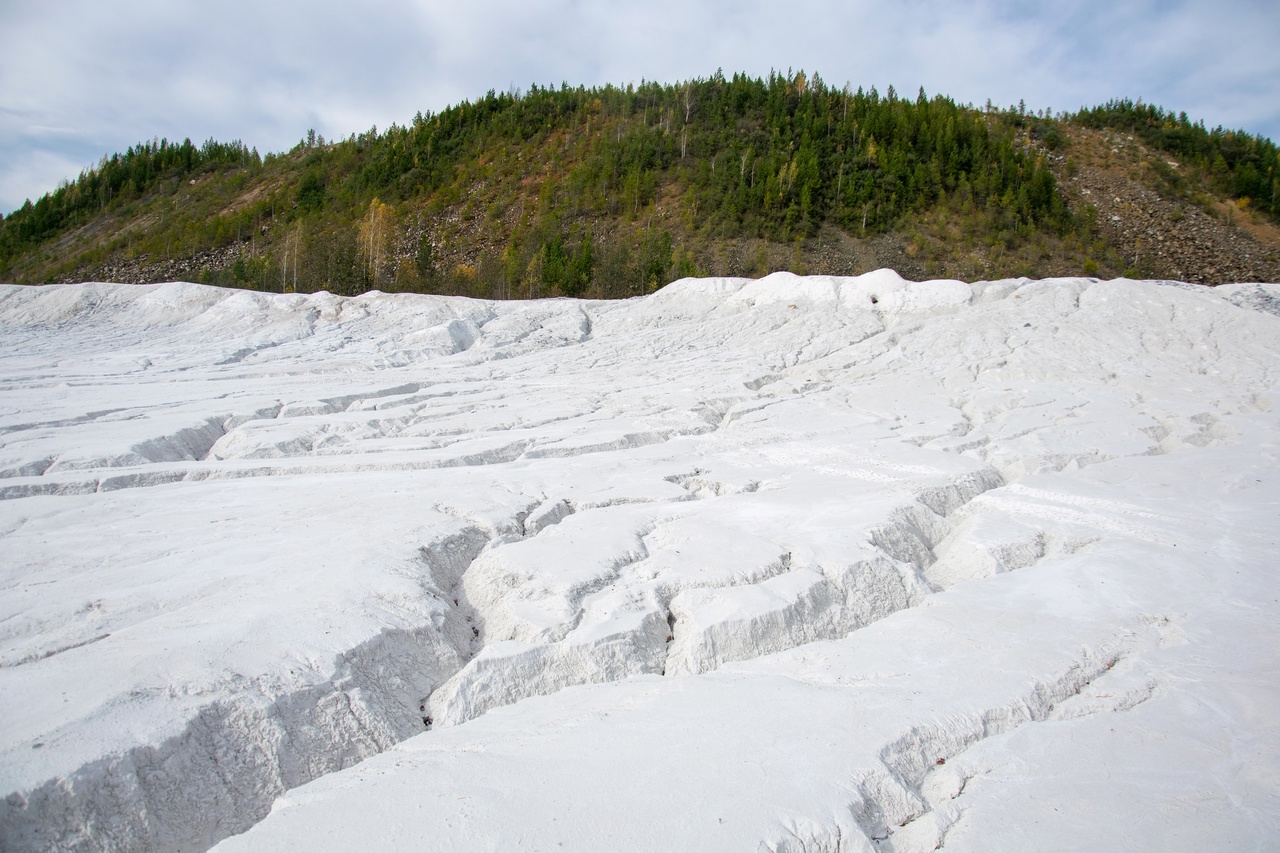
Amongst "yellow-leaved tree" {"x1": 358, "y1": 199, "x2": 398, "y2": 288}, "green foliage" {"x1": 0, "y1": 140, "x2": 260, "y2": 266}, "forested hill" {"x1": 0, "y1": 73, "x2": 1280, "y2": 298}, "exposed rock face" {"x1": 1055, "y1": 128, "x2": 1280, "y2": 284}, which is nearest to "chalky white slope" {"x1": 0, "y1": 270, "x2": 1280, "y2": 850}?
"forested hill" {"x1": 0, "y1": 73, "x2": 1280, "y2": 298}

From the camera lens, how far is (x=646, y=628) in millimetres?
3889

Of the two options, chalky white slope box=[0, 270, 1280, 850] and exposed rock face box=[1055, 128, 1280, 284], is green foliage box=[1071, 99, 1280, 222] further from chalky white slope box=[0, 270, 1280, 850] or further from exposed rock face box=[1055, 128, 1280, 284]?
chalky white slope box=[0, 270, 1280, 850]

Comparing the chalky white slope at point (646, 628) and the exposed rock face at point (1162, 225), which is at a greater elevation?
the exposed rock face at point (1162, 225)

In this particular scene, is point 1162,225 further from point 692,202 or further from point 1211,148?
point 692,202

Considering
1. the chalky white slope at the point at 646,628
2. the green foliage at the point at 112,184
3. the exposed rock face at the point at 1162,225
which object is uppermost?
the green foliage at the point at 112,184

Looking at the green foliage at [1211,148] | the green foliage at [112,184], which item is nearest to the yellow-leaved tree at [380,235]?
the green foliage at [112,184]

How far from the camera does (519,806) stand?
8.09 ft

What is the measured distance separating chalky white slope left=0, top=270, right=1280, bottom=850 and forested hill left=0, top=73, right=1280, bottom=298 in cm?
1895

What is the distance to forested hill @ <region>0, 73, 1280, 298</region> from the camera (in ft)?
104

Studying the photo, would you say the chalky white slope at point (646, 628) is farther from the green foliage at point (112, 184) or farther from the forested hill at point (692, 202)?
the green foliage at point (112, 184)

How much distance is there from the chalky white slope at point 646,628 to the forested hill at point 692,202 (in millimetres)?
18945

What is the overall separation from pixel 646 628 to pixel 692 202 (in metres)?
35.4

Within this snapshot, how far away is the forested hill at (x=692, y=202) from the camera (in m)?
31.6

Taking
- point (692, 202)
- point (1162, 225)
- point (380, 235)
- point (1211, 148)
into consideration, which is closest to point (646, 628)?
point (692, 202)
